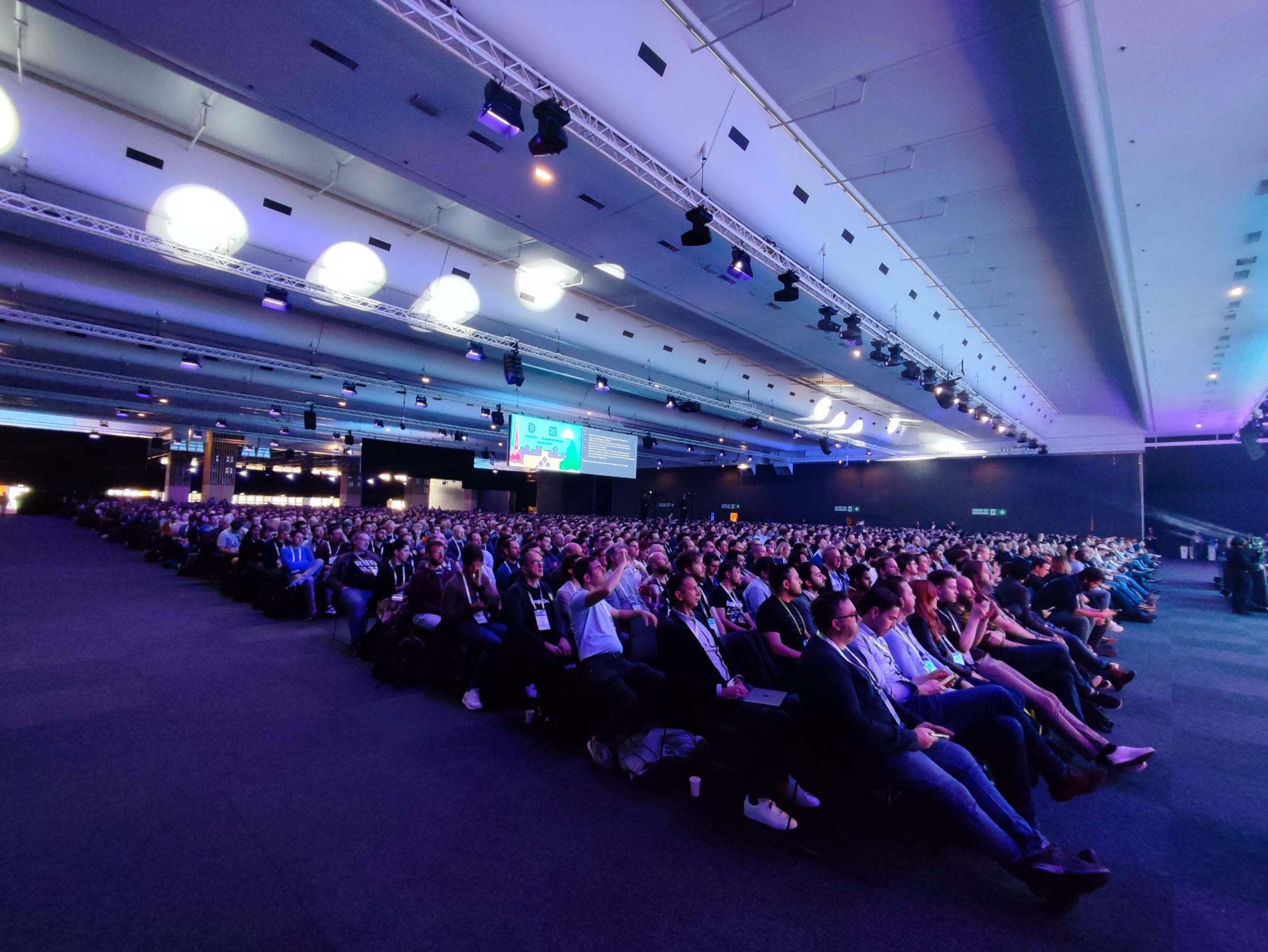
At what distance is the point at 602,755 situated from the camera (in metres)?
3.28

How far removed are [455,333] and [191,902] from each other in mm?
6863

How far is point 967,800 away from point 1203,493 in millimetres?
25462

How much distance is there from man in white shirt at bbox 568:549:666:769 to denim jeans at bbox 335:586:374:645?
307cm

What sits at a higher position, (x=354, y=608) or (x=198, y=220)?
(x=198, y=220)

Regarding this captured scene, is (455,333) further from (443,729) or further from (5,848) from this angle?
(5,848)

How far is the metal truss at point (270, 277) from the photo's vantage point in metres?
4.92

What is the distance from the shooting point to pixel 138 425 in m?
23.9

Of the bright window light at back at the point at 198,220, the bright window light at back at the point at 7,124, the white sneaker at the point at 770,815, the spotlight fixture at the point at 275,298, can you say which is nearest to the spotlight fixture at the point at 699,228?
the white sneaker at the point at 770,815

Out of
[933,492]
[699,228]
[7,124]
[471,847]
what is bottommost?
[471,847]

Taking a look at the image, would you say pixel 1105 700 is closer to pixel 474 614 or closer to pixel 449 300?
pixel 474 614

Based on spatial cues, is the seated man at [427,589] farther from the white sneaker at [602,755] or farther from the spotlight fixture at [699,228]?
the spotlight fixture at [699,228]

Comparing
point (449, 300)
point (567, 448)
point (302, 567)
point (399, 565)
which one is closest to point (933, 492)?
point (567, 448)

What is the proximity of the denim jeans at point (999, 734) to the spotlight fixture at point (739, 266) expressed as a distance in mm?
4234

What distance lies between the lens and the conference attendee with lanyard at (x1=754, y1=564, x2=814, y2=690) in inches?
140
